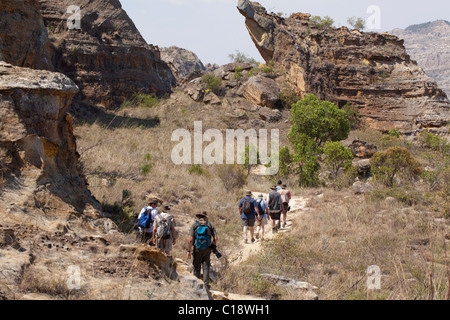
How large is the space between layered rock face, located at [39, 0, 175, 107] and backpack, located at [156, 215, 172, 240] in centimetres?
1778

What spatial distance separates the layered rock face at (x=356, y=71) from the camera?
2648cm

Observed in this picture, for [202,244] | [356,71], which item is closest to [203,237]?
[202,244]

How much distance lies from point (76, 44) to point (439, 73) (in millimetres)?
109431

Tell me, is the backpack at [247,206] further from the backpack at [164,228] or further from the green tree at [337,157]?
the green tree at [337,157]

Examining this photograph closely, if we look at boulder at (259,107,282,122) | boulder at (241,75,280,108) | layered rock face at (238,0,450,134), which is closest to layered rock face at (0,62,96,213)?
boulder at (259,107,282,122)

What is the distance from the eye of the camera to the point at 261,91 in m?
27.3

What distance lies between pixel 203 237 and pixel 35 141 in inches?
111

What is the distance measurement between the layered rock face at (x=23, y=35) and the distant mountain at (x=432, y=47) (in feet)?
297

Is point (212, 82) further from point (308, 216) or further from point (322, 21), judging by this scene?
point (308, 216)

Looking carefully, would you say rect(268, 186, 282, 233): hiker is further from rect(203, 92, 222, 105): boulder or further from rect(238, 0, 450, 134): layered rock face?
rect(238, 0, 450, 134): layered rock face

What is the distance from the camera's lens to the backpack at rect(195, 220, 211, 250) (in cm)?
578

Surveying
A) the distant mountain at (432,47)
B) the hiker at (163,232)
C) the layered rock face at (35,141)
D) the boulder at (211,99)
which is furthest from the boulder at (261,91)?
the distant mountain at (432,47)

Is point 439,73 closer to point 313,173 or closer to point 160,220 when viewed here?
point 313,173

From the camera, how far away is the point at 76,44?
22.3 m
